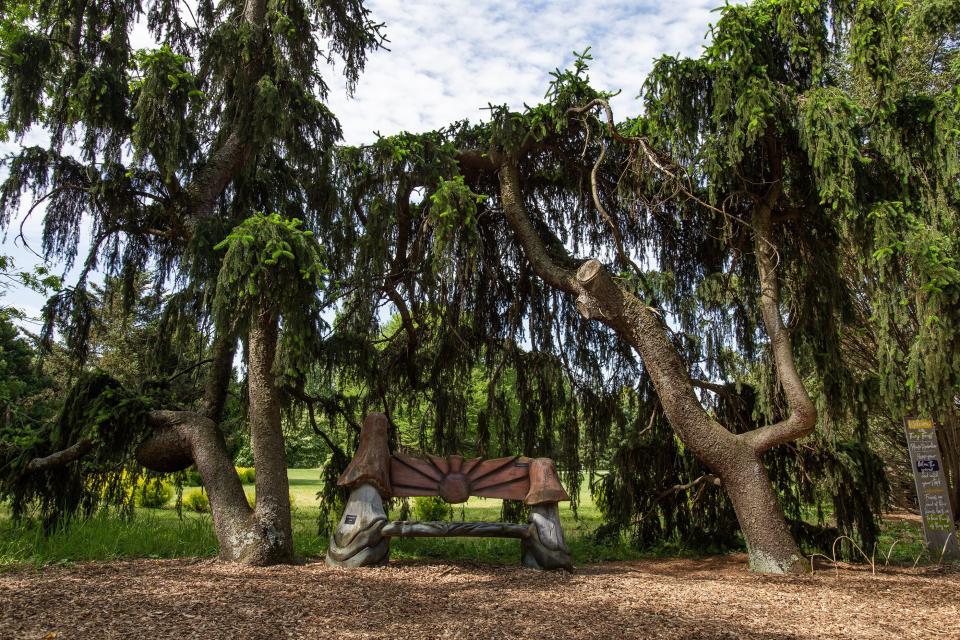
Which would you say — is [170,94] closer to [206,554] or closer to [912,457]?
[206,554]

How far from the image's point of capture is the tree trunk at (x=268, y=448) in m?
5.50

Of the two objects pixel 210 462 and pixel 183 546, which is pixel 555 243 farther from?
pixel 183 546

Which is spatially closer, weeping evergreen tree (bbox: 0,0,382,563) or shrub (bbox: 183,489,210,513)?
weeping evergreen tree (bbox: 0,0,382,563)

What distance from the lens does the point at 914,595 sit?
4.73 m

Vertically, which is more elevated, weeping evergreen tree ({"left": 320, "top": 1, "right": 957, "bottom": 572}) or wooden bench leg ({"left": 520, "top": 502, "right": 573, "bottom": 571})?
weeping evergreen tree ({"left": 320, "top": 1, "right": 957, "bottom": 572})

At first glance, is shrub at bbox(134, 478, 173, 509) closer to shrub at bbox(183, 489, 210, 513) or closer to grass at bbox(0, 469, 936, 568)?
shrub at bbox(183, 489, 210, 513)

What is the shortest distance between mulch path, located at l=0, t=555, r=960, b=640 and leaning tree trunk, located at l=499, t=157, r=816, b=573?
413 mm

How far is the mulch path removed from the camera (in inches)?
131

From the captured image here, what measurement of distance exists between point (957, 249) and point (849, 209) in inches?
34.5

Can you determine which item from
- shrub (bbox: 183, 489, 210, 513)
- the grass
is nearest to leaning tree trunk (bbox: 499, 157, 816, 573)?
the grass

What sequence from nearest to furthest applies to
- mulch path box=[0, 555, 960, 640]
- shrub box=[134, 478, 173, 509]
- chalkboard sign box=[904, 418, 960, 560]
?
1. mulch path box=[0, 555, 960, 640]
2. chalkboard sign box=[904, 418, 960, 560]
3. shrub box=[134, 478, 173, 509]

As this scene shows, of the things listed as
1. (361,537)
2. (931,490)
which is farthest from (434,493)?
(931,490)

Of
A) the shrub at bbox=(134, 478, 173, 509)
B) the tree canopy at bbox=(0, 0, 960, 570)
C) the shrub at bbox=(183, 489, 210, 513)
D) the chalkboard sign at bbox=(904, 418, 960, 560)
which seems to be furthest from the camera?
the shrub at bbox=(183, 489, 210, 513)

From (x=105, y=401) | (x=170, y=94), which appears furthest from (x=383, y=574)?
(x=170, y=94)
